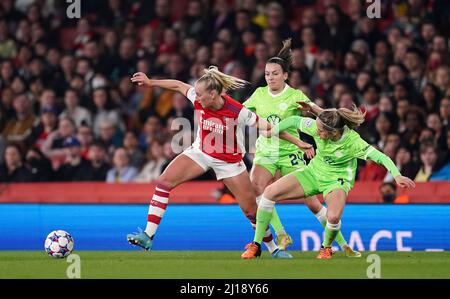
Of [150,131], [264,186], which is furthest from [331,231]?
[150,131]

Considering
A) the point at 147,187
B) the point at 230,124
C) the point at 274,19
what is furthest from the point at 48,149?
the point at 230,124

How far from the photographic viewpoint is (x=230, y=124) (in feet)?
36.2

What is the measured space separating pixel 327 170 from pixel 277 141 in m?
0.87

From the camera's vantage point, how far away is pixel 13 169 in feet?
53.0

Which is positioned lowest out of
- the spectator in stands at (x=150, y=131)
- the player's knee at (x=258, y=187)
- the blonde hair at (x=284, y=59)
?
the player's knee at (x=258, y=187)

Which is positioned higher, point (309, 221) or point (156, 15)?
point (156, 15)

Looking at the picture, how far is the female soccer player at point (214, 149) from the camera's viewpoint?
10992mm

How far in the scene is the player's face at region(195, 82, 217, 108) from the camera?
10.9m

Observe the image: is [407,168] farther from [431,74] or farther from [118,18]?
[118,18]

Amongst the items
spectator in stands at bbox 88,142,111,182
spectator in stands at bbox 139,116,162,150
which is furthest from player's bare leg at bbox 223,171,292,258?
spectator in stands at bbox 139,116,162,150

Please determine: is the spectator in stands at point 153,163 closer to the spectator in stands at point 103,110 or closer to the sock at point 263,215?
the spectator in stands at point 103,110

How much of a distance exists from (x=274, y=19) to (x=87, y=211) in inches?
198

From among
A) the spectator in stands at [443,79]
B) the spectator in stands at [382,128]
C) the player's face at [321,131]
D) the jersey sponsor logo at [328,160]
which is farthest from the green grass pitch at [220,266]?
the spectator in stands at [443,79]

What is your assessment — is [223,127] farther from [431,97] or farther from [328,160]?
[431,97]
